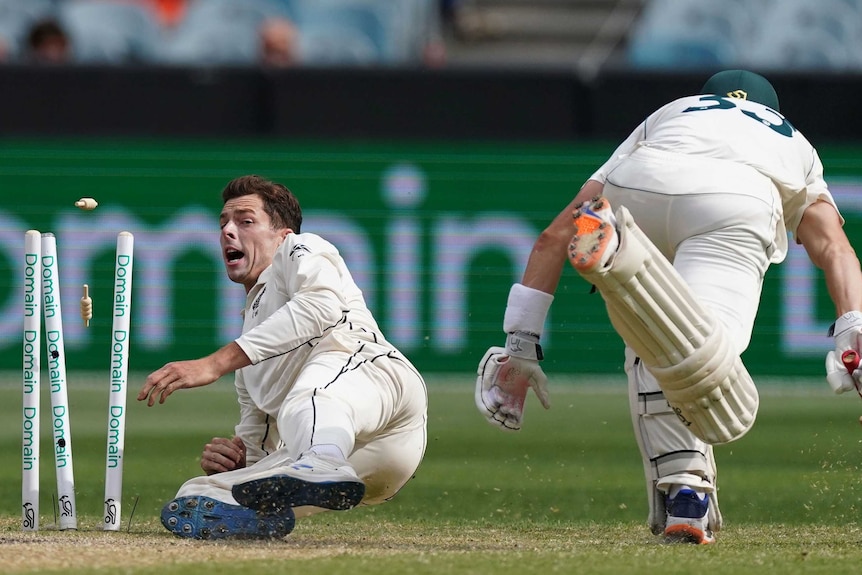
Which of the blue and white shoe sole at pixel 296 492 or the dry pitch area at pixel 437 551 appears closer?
the dry pitch area at pixel 437 551

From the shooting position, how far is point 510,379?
4.66 m

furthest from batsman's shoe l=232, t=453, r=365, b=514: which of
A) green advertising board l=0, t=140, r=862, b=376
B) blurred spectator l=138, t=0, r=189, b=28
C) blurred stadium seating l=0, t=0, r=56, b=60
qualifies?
blurred spectator l=138, t=0, r=189, b=28

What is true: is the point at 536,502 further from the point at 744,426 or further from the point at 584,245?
the point at 584,245

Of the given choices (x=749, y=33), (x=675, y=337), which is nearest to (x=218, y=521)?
(x=675, y=337)

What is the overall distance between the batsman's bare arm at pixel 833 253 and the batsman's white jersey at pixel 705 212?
0.06 metres

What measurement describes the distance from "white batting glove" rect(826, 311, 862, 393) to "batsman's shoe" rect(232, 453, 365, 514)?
57.2 inches

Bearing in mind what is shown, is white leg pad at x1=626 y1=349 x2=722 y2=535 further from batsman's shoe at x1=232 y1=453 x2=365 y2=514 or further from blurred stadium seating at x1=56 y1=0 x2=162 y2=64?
blurred stadium seating at x1=56 y1=0 x2=162 y2=64

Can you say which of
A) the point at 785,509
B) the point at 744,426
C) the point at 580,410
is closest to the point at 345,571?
the point at 744,426

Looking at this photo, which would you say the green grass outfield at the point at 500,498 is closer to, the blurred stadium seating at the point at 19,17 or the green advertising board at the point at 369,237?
the green advertising board at the point at 369,237

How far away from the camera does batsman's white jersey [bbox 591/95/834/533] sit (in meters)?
4.48

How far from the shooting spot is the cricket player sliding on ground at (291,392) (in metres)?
4.17

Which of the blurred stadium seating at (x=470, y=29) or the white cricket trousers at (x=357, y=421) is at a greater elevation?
the blurred stadium seating at (x=470, y=29)

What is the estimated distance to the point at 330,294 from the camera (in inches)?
181

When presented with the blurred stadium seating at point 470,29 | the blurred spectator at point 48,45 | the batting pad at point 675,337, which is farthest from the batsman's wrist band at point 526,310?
the blurred stadium seating at point 470,29
